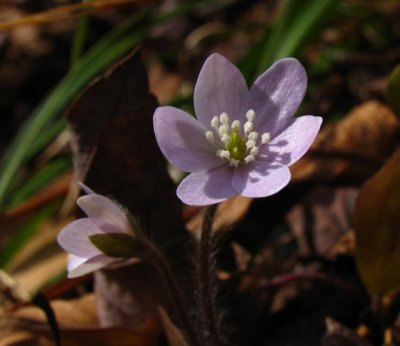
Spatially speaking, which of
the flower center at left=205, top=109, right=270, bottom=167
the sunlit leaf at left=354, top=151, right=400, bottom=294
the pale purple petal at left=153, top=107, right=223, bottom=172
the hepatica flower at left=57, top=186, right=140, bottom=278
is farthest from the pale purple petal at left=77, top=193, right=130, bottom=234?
the sunlit leaf at left=354, top=151, right=400, bottom=294

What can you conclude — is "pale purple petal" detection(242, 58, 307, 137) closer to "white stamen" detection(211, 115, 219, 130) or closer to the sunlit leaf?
"white stamen" detection(211, 115, 219, 130)

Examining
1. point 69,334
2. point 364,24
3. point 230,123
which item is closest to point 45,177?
point 69,334

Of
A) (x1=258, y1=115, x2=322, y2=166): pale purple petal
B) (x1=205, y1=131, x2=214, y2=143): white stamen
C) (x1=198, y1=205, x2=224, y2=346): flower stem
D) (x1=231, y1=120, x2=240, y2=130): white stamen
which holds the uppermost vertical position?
(x1=205, y1=131, x2=214, y2=143): white stamen

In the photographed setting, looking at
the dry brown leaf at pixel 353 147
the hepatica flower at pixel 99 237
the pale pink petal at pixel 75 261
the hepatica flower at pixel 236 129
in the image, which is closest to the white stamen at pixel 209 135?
the hepatica flower at pixel 236 129

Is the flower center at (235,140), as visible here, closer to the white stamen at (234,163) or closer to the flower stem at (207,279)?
the white stamen at (234,163)

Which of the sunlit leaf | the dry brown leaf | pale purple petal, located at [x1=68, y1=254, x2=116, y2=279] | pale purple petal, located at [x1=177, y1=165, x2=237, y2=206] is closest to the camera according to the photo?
pale purple petal, located at [x1=177, y1=165, x2=237, y2=206]

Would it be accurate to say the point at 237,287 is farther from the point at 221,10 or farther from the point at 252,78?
the point at 221,10
